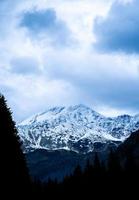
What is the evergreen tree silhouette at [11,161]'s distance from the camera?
23.2m

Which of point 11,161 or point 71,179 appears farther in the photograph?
point 71,179

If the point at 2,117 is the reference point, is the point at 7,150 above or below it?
below

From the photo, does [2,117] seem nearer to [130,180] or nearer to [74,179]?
[130,180]

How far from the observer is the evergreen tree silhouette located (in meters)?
23.2

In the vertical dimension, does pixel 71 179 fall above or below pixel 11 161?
above

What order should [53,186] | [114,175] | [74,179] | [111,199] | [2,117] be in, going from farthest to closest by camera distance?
1. [53,186]
2. [74,179]
3. [114,175]
4. [111,199]
5. [2,117]

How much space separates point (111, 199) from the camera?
290 feet

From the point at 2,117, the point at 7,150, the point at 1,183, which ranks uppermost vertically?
the point at 2,117

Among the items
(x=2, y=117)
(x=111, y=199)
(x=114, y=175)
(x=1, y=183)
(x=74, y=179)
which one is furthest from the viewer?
(x=74, y=179)

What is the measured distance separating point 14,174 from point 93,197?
231 feet

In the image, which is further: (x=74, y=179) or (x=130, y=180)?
(x=74, y=179)

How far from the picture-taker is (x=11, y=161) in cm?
2339

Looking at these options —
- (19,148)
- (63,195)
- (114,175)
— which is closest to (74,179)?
(63,195)

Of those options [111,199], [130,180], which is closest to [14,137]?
[111,199]
